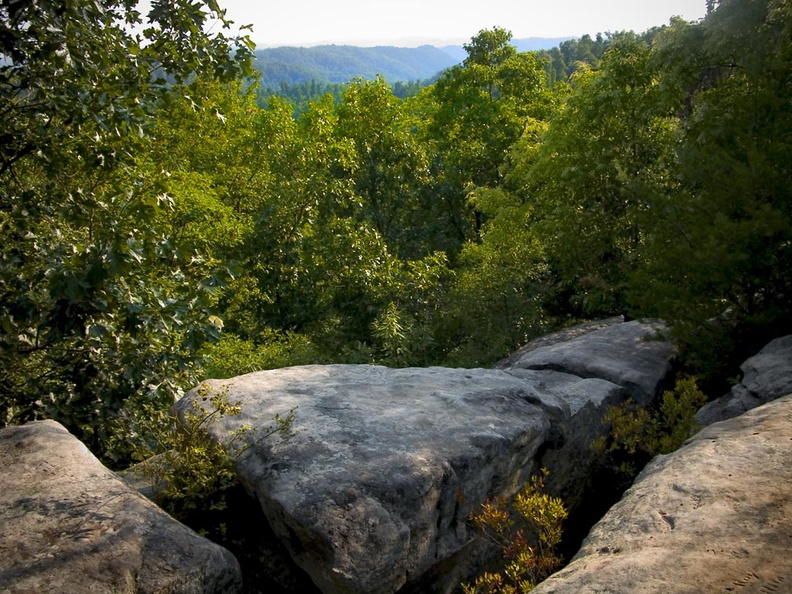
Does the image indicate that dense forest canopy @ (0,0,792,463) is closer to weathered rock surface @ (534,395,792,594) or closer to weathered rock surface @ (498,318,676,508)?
weathered rock surface @ (498,318,676,508)

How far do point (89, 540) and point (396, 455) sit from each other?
2.10 m

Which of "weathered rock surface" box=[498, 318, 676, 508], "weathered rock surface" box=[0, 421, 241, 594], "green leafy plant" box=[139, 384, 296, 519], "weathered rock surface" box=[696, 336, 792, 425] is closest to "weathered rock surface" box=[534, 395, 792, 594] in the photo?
"weathered rock surface" box=[696, 336, 792, 425]

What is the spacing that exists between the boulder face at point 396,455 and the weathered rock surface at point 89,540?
0.71 metres

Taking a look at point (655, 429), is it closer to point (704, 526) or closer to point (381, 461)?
point (704, 526)

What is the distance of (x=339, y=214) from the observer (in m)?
19.0

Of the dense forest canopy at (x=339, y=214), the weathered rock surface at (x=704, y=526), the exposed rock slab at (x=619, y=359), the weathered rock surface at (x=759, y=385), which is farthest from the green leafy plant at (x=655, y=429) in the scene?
the dense forest canopy at (x=339, y=214)

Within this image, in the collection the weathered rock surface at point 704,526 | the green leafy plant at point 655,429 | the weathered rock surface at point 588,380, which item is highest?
the weathered rock surface at point 704,526

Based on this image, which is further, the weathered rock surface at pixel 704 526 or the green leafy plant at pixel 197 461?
the green leafy plant at pixel 197 461

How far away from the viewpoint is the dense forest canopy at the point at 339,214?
5.29 meters

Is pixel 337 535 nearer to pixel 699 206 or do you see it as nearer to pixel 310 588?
pixel 310 588

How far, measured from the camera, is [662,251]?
→ 26.2 feet

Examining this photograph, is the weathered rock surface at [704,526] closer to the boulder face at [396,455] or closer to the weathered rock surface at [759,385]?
the boulder face at [396,455]

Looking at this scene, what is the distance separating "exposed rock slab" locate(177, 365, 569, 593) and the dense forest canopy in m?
1.15

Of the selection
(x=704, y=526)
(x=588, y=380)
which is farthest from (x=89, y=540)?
(x=588, y=380)
